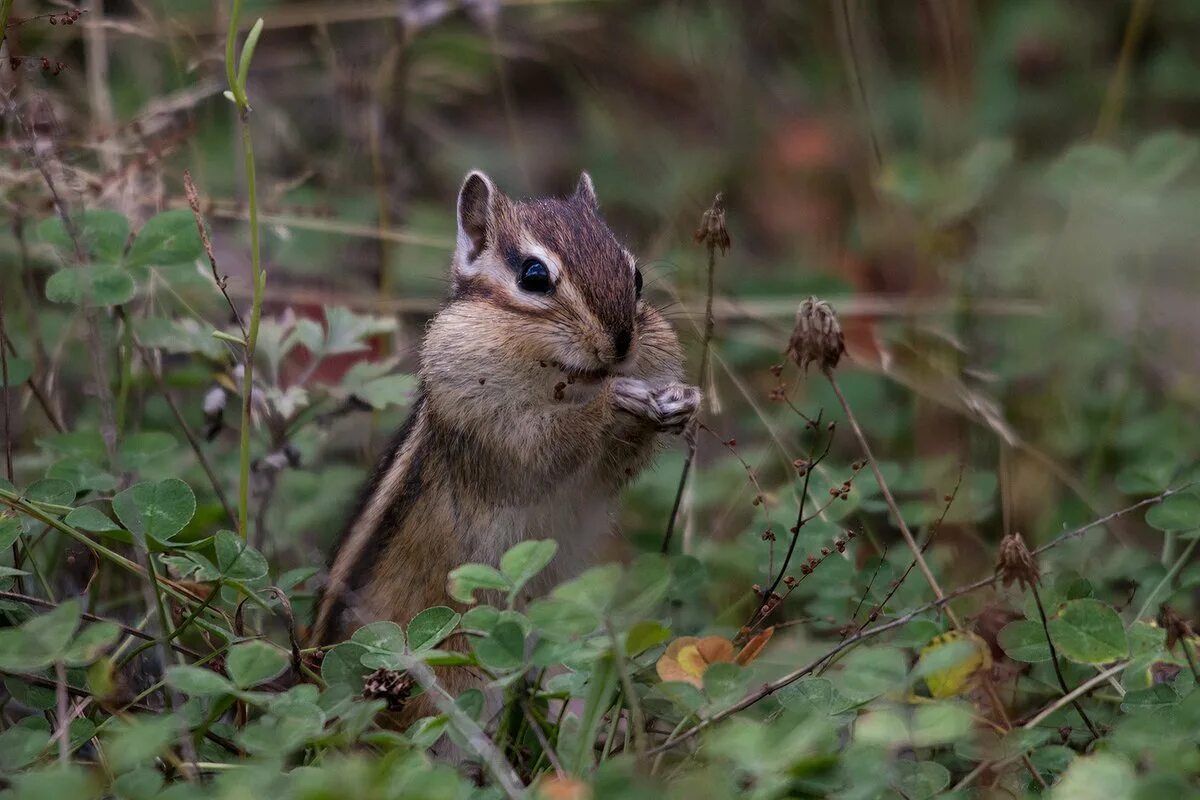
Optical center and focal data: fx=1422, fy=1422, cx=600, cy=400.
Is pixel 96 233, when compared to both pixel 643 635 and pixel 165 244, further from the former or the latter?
pixel 643 635

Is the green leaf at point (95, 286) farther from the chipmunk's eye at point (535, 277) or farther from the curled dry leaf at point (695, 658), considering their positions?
the curled dry leaf at point (695, 658)

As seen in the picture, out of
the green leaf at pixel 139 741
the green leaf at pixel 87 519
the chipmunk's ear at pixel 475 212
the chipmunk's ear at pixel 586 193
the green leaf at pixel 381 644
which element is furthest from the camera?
the chipmunk's ear at pixel 586 193

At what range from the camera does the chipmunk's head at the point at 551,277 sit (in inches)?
111

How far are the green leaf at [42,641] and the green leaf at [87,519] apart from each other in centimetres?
36

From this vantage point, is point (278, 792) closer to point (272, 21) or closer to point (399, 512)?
point (399, 512)

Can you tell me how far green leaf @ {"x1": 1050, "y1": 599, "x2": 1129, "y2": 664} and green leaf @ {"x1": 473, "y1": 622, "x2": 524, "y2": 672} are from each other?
874mm

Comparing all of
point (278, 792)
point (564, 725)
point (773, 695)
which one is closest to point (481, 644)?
point (564, 725)

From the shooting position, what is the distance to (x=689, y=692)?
2.18 m

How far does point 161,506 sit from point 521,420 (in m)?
0.79

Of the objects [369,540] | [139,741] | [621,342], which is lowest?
[369,540]

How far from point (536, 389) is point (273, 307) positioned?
170 centimetres

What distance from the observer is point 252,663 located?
209 cm

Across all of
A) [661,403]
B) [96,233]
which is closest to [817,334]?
[661,403]

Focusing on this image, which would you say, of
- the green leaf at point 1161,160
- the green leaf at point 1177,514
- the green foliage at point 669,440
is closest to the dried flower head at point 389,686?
the green foliage at point 669,440
